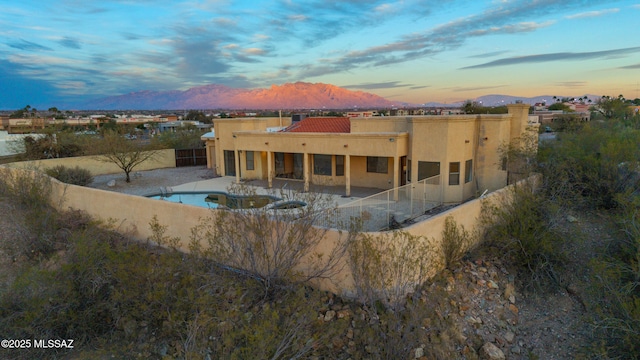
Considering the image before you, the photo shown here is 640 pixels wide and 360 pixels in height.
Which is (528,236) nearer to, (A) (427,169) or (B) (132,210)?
(A) (427,169)

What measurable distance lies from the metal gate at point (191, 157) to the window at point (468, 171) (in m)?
23.1

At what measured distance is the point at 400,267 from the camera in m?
9.50

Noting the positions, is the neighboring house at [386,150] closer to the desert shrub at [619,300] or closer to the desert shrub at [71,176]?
the desert shrub at [619,300]

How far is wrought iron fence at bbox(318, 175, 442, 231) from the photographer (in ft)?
38.8

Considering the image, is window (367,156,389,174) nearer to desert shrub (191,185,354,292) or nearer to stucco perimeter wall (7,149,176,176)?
desert shrub (191,185,354,292)

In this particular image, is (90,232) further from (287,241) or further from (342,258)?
(342,258)

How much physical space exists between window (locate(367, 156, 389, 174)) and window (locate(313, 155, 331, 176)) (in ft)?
8.05

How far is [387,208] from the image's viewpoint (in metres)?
14.1

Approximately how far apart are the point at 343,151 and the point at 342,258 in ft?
38.5

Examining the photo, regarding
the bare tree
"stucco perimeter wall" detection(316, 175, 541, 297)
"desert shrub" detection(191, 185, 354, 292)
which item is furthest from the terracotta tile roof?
"desert shrub" detection(191, 185, 354, 292)

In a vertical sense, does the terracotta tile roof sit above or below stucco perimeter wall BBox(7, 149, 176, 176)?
above

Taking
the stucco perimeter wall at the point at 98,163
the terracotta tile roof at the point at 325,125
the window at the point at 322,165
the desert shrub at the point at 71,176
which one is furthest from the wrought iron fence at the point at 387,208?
the stucco perimeter wall at the point at 98,163

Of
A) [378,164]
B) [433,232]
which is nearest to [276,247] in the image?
[433,232]

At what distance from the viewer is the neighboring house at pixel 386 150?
60.8ft
